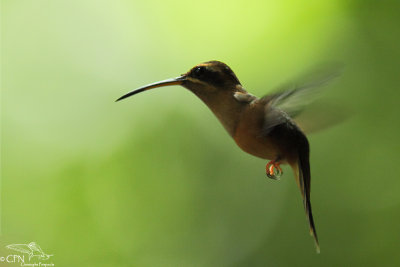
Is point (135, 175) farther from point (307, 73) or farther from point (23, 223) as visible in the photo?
point (307, 73)

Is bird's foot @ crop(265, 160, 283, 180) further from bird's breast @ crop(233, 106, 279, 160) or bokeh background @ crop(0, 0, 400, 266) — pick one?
bokeh background @ crop(0, 0, 400, 266)

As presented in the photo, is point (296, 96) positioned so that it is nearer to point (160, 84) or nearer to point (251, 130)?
point (251, 130)

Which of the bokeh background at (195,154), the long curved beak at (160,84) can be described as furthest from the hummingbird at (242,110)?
the bokeh background at (195,154)

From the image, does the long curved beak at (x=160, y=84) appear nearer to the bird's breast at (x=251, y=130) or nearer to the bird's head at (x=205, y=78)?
the bird's head at (x=205, y=78)

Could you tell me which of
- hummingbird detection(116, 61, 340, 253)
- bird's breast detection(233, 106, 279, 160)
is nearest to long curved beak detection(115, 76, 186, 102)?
hummingbird detection(116, 61, 340, 253)

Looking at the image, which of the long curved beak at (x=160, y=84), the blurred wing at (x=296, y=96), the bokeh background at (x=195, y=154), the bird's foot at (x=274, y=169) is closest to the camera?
the blurred wing at (x=296, y=96)

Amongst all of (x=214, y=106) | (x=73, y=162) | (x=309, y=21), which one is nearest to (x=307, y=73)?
(x=214, y=106)
